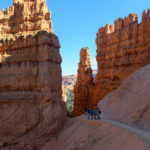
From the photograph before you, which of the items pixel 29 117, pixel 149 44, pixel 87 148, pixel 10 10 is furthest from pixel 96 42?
pixel 87 148

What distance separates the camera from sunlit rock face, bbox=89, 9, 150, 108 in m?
27.5

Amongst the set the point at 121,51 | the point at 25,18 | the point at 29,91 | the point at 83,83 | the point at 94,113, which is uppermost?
the point at 25,18

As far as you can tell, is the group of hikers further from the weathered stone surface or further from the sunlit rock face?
the sunlit rock face

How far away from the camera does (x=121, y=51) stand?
29.7 m

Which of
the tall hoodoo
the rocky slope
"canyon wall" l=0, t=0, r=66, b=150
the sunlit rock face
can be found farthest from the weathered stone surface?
the tall hoodoo

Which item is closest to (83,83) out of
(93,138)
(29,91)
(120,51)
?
(120,51)

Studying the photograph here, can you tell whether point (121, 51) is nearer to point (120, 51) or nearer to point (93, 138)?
point (120, 51)

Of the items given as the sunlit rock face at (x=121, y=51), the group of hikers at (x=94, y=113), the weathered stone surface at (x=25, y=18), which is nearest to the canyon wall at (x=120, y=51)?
the sunlit rock face at (x=121, y=51)

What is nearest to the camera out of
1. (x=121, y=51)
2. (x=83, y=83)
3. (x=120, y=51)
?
(x=121, y=51)

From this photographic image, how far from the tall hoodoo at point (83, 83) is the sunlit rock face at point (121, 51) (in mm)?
3829

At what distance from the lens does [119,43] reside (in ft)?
101

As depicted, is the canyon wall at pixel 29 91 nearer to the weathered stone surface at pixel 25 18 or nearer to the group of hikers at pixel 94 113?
the weathered stone surface at pixel 25 18

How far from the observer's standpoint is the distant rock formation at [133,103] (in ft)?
47.2

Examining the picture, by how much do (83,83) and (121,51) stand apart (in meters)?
16.1
